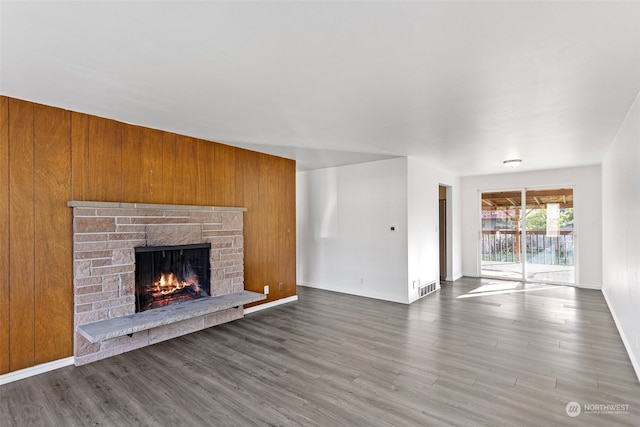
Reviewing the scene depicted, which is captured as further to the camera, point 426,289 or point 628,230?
point 426,289

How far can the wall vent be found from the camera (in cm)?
577

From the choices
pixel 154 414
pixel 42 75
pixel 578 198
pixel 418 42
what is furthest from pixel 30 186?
pixel 578 198

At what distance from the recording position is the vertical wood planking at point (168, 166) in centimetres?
395

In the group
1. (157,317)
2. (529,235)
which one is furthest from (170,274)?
(529,235)

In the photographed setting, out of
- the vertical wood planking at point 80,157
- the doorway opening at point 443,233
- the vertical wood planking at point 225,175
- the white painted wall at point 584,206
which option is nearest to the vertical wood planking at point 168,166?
the vertical wood planking at point 225,175

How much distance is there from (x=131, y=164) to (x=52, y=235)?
1.05 m

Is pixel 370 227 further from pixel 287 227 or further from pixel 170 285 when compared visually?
pixel 170 285

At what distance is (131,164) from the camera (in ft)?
12.0

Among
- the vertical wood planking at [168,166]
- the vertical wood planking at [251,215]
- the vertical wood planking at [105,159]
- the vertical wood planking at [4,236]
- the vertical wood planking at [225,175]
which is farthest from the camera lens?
the vertical wood planking at [251,215]

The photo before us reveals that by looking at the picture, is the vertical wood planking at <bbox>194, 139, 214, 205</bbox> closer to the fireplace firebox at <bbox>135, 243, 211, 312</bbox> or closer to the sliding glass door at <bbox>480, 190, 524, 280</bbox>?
the fireplace firebox at <bbox>135, 243, 211, 312</bbox>

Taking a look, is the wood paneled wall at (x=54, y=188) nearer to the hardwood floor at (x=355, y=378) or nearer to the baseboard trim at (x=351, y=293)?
the hardwood floor at (x=355, y=378)

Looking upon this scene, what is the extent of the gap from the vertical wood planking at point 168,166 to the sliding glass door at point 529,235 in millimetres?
6916

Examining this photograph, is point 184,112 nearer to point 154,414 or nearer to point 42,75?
point 42,75

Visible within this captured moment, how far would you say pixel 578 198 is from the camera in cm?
655
